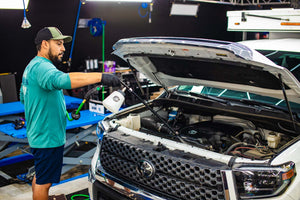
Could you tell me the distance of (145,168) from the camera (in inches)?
106

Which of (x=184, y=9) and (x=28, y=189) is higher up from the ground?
(x=184, y=9)

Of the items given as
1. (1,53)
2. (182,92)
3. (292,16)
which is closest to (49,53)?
(182,92)

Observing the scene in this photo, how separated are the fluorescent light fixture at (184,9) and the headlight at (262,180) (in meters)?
9.04

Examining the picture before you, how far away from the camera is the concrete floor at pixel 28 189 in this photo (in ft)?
13.7

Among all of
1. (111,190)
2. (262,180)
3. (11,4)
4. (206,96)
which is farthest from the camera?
(11,4)

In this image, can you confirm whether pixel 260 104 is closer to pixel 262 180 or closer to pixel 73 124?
pixel 262 180

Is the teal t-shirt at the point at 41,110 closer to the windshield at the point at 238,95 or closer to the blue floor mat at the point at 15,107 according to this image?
the windshield at the point at 238,95

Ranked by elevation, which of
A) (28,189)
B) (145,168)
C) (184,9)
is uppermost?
(184,9)

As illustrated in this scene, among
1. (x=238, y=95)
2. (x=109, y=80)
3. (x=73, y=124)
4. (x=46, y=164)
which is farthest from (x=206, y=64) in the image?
(x=73, y=124)

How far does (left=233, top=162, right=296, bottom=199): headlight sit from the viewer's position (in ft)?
7.47

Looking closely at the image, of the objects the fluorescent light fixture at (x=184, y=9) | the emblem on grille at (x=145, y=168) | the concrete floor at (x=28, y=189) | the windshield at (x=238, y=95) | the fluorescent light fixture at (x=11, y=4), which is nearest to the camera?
the emblem on grille at (x=145, y=168)

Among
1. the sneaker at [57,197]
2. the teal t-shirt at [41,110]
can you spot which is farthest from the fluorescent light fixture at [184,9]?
the teal t-shirt at [41,110]

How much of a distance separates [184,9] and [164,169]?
30.0 feet

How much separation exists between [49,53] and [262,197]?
7.12ft
